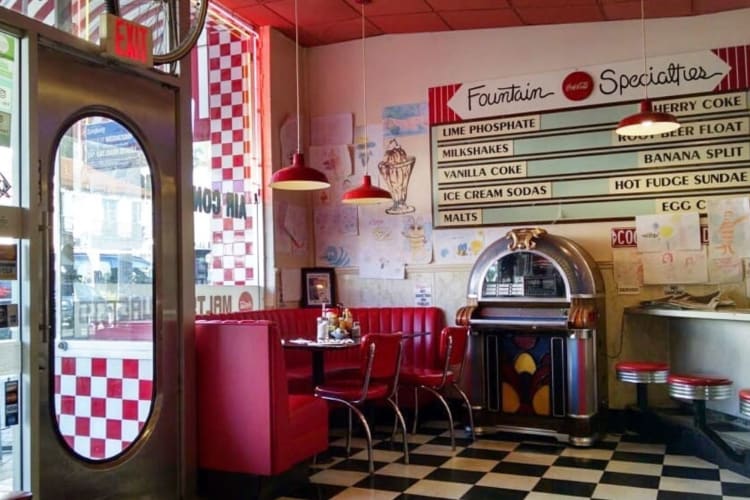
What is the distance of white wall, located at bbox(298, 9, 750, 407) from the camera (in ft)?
18.8

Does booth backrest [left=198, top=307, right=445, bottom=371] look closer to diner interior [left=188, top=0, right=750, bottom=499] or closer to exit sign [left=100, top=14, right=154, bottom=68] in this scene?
diner interior [left=188, top=0, right=750, bottom=499]

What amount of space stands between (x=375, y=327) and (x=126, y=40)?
370cm

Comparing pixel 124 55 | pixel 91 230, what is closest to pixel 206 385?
pixel 91 230

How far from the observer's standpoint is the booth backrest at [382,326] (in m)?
6.20

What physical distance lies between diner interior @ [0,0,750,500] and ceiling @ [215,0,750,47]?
0.14 ft

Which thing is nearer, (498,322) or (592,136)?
(498,322)

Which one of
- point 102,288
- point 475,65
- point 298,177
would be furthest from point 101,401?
point 475,65

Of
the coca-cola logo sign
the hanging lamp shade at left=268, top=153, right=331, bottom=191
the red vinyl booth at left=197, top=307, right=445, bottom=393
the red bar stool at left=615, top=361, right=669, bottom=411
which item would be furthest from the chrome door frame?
the coca-cola logo sign

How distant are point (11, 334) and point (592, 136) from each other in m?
4.73

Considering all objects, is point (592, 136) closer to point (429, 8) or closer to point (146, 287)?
point (429, 8)

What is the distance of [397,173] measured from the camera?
682 cm

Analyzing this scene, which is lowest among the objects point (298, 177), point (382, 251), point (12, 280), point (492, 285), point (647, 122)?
point (492, 285)

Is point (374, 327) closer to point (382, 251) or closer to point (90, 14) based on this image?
point (382, 251)

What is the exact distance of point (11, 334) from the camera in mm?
3104
